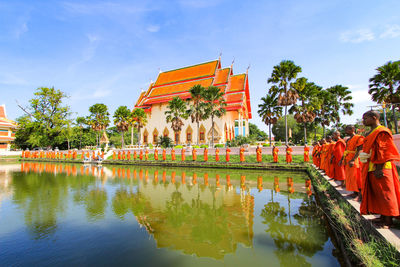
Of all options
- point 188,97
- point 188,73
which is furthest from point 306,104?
point 188,73

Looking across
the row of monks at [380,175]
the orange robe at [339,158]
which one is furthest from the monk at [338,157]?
the row of monks at [380,175]

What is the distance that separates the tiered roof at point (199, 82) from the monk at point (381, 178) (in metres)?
24.6

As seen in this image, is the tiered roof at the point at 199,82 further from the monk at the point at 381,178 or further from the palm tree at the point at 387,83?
the monk at the point at 381,178

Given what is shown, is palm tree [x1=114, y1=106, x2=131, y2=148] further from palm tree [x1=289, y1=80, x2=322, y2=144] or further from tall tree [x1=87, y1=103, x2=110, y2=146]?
palm tree [x1=289, y1=80, x2=322, y2=144]

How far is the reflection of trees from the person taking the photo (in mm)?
3132

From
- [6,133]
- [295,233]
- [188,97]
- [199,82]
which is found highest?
[199,82]

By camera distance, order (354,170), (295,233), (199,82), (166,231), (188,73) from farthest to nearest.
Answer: (188,73) < (199,82) < (354,170) < (166,231) < (295,233)

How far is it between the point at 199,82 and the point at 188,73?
12.0ft

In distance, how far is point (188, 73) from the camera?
1332 inches

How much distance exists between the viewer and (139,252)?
10.8ft

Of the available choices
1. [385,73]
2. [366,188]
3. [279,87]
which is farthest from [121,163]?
[385,73]

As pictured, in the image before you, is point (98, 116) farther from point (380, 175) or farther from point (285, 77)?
point (380, 175)

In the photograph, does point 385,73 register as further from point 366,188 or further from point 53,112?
point 53,112

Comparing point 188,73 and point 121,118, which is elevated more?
point 188,73
